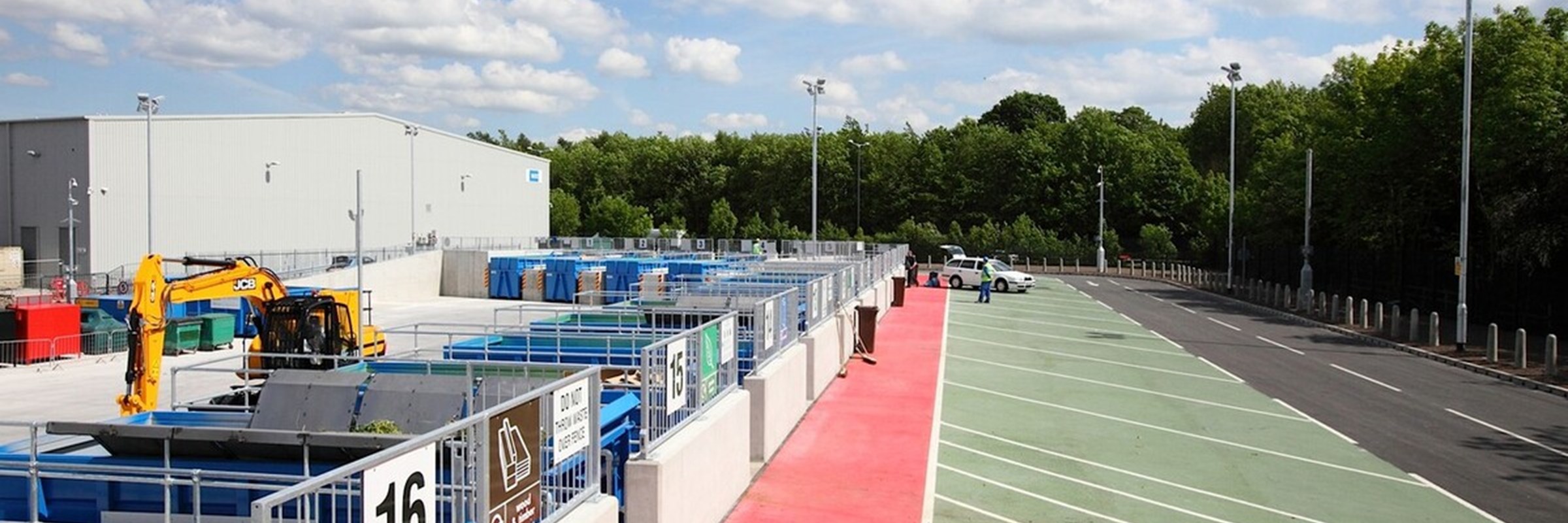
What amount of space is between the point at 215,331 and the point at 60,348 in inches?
147

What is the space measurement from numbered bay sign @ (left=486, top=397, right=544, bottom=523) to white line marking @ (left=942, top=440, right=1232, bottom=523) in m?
8.63

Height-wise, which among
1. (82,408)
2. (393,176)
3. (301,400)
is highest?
(393,176)

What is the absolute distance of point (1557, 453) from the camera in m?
17.1

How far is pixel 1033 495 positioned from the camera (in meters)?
14.2

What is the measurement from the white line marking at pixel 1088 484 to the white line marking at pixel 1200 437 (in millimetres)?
3528

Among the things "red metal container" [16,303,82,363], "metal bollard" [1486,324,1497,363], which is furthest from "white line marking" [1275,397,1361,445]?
"red metal container" [16,303,82,363]

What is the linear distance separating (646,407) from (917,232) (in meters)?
84.9

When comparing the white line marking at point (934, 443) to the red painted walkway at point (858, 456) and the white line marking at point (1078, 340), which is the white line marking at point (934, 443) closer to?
the red painted walkway at point (858, 456)

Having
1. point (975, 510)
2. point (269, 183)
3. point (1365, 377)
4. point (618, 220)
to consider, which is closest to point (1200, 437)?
point (975, 510)

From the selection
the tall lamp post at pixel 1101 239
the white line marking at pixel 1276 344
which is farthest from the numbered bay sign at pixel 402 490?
the tall lamp post at pixel 1101 239

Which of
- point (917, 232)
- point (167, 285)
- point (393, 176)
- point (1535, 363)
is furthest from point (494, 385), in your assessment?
point (917, 232)

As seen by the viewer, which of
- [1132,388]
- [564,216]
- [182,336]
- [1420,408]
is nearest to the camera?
[1420,408]

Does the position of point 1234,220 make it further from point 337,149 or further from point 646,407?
point 646,407

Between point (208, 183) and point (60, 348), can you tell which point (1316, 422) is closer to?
A: point (60, 348)
